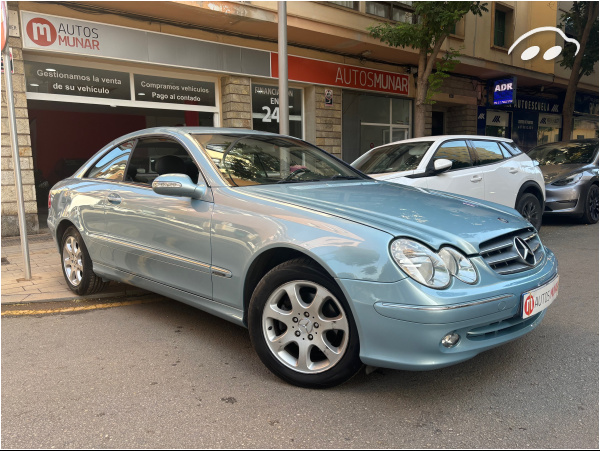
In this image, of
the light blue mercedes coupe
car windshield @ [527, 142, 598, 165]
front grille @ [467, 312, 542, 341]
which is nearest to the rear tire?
the light blue mercedes coupe

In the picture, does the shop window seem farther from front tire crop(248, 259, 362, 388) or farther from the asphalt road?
front tire crop(248, 259, 362, 388)

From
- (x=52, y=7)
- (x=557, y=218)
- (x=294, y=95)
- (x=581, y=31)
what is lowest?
(x=557, y=218)

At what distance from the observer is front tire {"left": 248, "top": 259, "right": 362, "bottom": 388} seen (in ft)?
8.20

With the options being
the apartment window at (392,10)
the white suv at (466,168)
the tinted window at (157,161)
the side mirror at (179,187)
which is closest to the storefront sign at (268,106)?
the apartment window at (392,10)

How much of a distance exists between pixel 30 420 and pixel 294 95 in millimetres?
10586

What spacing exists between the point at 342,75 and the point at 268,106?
2.32 meters

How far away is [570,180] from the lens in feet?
27.8

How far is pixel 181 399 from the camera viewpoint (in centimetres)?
259

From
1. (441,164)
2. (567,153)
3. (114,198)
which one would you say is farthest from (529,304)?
(567,153)

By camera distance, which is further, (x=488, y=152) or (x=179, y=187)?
(x=488, y=152)

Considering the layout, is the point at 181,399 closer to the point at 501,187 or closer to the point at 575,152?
the point at 501,187

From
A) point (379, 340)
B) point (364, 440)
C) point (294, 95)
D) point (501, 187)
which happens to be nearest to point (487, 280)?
point (379, 340)

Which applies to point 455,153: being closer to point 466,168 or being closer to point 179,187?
point 466,168

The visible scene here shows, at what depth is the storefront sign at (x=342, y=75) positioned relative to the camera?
1135 centimetres
